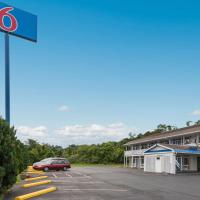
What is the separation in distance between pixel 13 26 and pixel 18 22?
1.67ft

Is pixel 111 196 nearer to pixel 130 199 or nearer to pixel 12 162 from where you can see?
pixel 130 199

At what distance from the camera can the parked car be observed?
41.4 m

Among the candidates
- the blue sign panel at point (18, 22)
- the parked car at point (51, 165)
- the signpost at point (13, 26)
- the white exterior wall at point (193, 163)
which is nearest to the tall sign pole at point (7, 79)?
the signpost at point (13, 26)

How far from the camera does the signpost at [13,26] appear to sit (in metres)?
20.4

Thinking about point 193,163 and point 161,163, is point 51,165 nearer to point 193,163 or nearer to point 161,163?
point 161,163

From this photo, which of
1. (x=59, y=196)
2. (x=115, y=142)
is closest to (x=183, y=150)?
(x=59, y=196)

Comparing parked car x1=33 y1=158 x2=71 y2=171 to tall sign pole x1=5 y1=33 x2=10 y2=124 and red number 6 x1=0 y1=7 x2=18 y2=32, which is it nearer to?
tall sign pole x1=5 y1=33 x2=10 y2=124

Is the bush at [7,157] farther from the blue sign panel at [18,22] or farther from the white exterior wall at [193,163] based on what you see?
the white exterior wall at [193,163]

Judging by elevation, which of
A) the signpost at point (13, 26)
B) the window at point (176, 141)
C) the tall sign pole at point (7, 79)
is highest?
the signpost at point (13, 26)

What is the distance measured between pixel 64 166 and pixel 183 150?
1421 centimetres

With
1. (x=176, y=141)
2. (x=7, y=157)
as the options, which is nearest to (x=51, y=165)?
(x=176, y=141)

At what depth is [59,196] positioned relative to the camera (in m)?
15.1

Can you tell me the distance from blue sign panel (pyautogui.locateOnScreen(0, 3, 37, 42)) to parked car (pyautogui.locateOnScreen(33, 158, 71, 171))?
2243cm

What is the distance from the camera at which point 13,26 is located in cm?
2109
